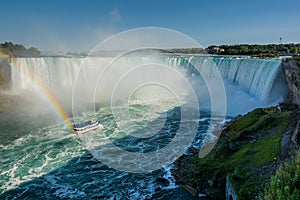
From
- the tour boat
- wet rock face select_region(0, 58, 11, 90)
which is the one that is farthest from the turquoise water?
wet rock face select_region(0, 58, 11, 90)

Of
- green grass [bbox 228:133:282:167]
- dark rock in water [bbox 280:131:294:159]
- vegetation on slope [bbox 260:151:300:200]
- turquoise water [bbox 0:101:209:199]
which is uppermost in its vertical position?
vegetation on slope [bbox 260:151:300:200]

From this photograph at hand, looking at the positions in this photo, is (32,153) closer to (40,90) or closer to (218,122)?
(218,122)

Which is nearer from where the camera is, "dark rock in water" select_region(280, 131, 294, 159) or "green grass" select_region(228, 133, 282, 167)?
"dark rock in water" select_region(280, 131, 294, 159)

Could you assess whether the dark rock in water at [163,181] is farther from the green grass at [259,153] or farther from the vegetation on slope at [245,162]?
the green grass at [259,153]

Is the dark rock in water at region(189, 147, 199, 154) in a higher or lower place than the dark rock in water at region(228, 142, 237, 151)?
lower

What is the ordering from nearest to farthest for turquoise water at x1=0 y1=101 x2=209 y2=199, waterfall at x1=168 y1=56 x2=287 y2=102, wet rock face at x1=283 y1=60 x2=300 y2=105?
turquoise water at x1=0 y1=101 x2=209 y2=199, wet rock face at x1=283 y1=60 x2=300 y2=105, waterfall at x1=168 y1=56 x2=287 y2=102

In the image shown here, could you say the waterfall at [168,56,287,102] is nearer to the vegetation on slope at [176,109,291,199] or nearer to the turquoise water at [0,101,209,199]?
the turquoise water at [0,101,209,199]
